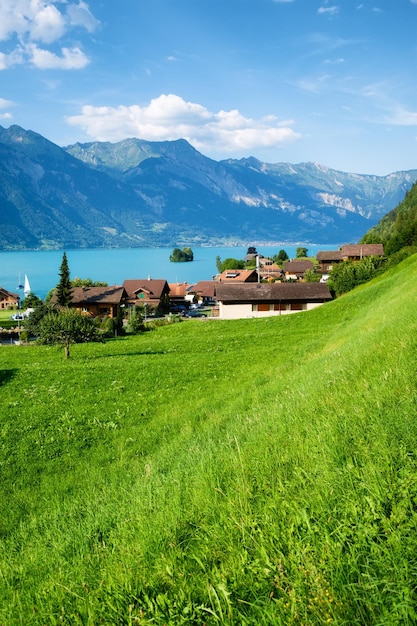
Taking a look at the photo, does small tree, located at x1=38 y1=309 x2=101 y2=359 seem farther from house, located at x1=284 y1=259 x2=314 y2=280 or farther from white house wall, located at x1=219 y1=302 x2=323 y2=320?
house, located at x1=284 y1=259 x2=314 y2=280

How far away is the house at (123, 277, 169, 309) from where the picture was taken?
115 meters

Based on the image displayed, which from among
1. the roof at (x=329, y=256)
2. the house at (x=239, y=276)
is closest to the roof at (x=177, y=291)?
the house at (x=239, y=276)

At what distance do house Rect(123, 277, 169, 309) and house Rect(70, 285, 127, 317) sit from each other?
15.1 meters

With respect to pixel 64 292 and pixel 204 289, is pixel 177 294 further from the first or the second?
pixel 64 292

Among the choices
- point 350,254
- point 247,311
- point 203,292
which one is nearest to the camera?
point 247,311

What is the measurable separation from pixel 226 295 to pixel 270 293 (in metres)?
5.99

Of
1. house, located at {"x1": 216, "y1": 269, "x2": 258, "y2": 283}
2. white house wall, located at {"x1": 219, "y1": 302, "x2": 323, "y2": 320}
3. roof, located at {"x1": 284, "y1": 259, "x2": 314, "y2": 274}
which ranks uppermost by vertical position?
roof, located at {"x1": 284, "y1": 259, "x2": 314, "y2": 274}

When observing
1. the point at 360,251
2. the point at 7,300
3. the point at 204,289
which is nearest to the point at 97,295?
the point at 204,289

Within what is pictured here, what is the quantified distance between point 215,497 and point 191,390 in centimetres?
1116

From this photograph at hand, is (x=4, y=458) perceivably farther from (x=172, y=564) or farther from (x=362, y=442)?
(x=362, y=442)

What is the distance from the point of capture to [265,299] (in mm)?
59438

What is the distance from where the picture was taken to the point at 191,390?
52.4ft

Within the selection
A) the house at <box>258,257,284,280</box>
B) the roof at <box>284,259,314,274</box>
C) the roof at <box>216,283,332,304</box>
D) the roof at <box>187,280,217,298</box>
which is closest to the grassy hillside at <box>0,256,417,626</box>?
the roof at <box>216,283,332,304</box>

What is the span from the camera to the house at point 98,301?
318 ft
